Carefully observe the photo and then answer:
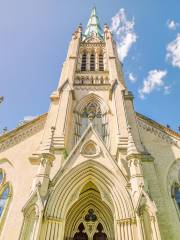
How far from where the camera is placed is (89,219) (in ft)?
36.5

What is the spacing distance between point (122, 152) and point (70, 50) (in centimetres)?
1486

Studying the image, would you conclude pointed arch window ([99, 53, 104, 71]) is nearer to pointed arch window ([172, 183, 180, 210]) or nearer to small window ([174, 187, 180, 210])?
pointed arch window ([172, 183, 180, 210])

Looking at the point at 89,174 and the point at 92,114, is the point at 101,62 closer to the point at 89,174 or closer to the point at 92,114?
the point at 92,114

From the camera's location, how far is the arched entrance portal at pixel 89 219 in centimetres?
1062

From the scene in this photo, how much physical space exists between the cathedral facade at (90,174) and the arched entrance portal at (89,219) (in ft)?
0.15

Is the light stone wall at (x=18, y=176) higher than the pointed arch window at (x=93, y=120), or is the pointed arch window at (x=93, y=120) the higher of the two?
the pointed arch window at (x=93, y=120)

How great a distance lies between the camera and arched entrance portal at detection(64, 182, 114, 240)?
10.6 m

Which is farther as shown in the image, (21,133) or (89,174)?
(21,133)

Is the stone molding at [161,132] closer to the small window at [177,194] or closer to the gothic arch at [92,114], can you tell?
the gothic arch at [92,114]

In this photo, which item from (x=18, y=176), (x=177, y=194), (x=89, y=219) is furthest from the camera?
(x=177, y=194)

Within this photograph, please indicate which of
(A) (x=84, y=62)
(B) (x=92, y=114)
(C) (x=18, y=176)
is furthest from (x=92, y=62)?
(C) (x=18, y=176)

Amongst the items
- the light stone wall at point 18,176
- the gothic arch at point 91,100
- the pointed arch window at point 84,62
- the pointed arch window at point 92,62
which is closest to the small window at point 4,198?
the light stone wall at point 18,176

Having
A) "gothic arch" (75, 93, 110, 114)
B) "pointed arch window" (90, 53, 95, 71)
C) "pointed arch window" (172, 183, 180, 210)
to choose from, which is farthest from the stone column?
"pointed arch window" (90, 53, 95, 71)

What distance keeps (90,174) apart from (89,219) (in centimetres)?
244
